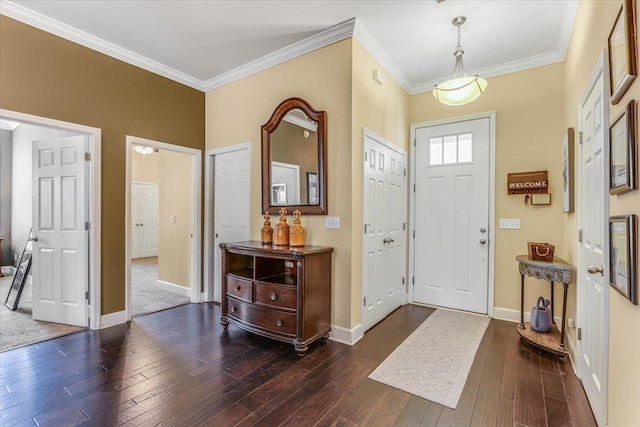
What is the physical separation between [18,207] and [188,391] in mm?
5982

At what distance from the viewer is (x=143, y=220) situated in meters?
8.15

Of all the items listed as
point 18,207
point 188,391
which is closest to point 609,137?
point 188,391

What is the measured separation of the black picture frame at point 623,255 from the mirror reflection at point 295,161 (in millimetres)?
2182

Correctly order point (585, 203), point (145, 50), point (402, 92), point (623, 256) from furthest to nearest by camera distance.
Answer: point (402, 92) → point (145, 50) → point (585, 203) → point (623, 256)

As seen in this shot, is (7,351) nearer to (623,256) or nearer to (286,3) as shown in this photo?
(286,3)

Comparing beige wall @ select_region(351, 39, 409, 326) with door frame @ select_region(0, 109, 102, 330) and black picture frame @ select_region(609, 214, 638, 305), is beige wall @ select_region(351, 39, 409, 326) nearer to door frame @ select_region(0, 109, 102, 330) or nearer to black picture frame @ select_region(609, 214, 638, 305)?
black picture frame @ select_region(609, 214, 638, 305)

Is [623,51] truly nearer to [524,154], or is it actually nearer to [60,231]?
[524,154]

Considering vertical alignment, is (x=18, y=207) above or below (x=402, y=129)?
below

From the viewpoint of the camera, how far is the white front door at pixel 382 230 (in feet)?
10.2

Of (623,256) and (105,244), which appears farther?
(105,244)

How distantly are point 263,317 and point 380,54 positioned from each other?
2946mm

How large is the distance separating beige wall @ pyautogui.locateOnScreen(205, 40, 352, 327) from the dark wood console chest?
0.51 ft

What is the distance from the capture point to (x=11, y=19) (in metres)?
2.62

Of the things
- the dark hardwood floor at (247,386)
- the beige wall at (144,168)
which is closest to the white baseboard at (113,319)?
the dark hardwood floor at (247,386)
